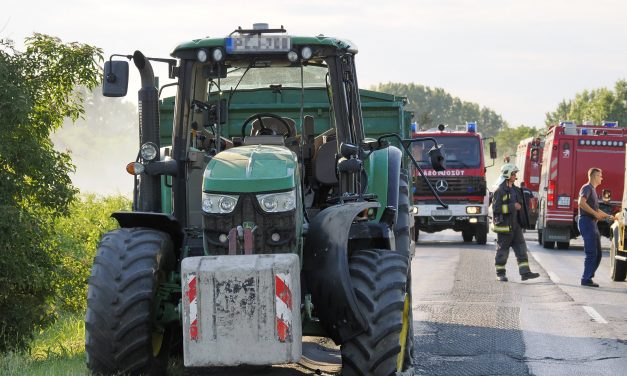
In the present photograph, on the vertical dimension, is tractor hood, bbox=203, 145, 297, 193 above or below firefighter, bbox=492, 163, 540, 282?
above

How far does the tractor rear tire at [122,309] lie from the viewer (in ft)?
23.9

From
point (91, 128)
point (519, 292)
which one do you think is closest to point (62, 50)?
point (519, 292)

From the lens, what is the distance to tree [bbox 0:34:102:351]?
10.5 m

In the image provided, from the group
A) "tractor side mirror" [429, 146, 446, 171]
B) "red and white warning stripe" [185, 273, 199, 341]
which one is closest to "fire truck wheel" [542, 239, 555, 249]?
"tractor side mirror" [429, 146, 446, 171]

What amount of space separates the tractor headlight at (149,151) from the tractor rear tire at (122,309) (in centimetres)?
88

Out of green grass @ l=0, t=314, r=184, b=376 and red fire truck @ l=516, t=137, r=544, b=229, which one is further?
red fire truck @ l=516, t=137, r=544, b=229

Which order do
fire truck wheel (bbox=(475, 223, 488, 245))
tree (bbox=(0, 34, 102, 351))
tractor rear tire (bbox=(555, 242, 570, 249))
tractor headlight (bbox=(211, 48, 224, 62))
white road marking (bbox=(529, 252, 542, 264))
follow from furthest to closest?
fire truck wheel (bbox=(475, 223, 488, 245)) → tractor rear tire (bbox=(555, 242, 570, 249)) → white road marking (bbox=(529, 252, 542, 264)) → tree (bbox=(0, 34, 102, 351)) → tractor headlight (bbox=(211, 48, 224, 62))

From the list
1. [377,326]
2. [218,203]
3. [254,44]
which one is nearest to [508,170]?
[254,44]

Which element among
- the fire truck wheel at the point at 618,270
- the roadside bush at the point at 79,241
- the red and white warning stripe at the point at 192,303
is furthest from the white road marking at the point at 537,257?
the red and white warning stripe at the point at 192,303

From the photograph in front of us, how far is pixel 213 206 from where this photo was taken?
24.6 feet

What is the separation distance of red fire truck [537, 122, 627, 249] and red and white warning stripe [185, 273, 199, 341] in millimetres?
22403

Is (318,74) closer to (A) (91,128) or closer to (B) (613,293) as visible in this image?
(B) (613,293)

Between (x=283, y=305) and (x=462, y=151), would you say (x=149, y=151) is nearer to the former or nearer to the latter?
(x=283, y=305)

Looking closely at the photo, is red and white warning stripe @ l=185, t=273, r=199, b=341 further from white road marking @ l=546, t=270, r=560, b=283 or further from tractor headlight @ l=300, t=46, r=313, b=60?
white road marking @ l=546, t=270, r=560, b=283
